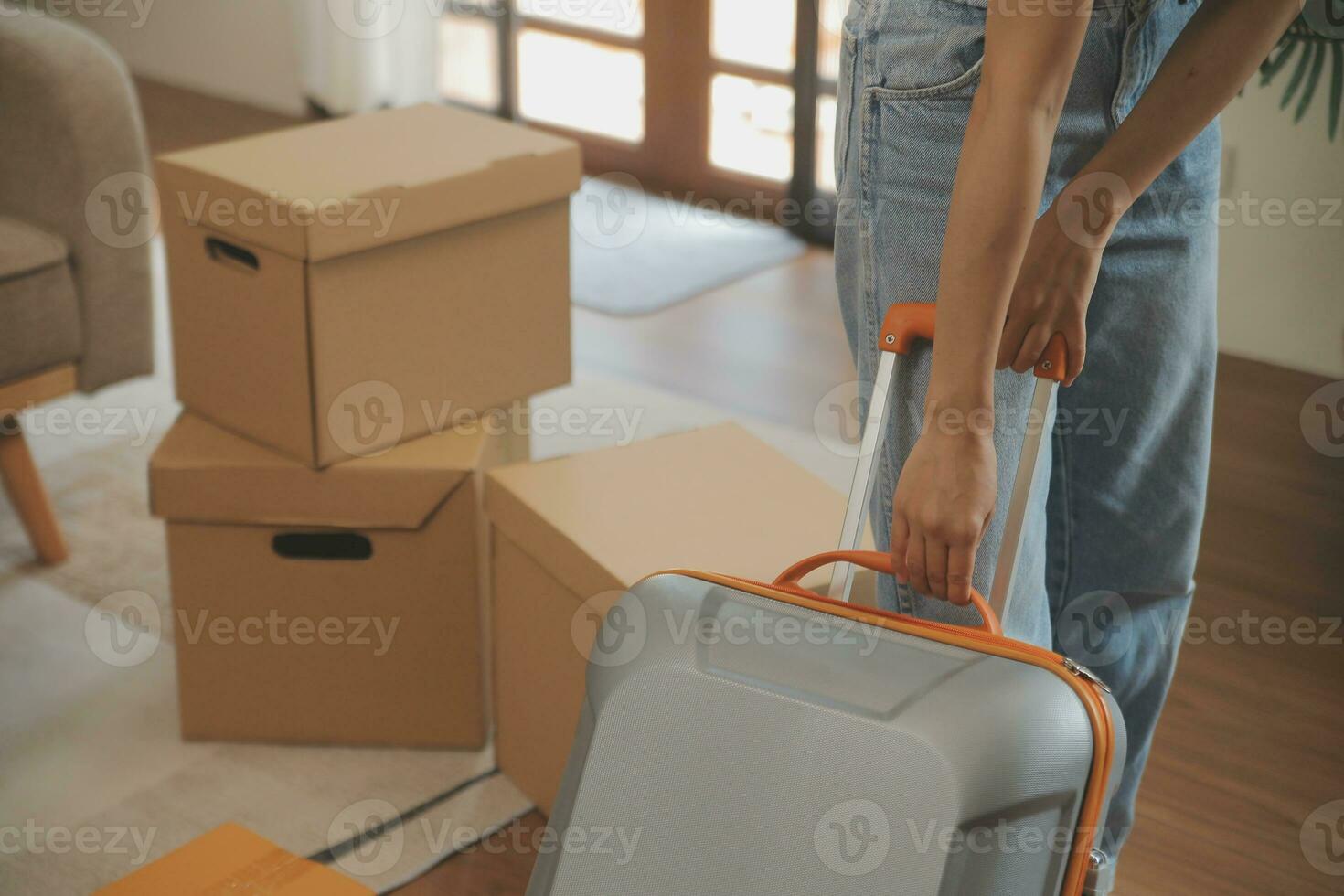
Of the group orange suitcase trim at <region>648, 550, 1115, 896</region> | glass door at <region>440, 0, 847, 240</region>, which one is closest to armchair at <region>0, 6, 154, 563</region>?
orange suitcase trim at <region>648, 550, 1115, 896</region>

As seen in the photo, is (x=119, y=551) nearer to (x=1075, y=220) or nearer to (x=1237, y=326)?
(x=1075, y=220)

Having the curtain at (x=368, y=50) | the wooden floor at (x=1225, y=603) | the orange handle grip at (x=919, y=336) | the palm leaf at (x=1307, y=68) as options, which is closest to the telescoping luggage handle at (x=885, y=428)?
the orange handle grip at (x=919, y=336)

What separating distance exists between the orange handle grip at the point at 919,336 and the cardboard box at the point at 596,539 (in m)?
0.36

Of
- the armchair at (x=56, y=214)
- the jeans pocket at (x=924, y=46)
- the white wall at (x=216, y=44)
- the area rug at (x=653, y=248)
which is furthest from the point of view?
the white wall at (x=216, y=44)

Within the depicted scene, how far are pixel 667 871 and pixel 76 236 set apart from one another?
134 centimetres

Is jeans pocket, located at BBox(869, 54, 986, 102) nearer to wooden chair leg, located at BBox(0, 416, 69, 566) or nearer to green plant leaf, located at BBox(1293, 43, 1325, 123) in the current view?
wooden chair leg, located at BBox(0, 416, 69, 566)

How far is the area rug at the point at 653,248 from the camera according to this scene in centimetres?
280

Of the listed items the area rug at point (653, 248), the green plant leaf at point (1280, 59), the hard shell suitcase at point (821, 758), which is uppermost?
the green plant leaf at point (1280, 59)

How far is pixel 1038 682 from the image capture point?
30.0 inches

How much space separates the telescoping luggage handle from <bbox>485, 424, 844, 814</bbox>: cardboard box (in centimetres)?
29

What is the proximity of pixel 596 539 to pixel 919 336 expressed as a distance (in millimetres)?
450

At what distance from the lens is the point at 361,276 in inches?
54.5

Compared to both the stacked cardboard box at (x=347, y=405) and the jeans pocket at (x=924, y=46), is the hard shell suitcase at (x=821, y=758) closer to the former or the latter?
the jeans pocket at (x=924, y=46)

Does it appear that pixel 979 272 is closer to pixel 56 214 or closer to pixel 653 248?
pixel 56 214
